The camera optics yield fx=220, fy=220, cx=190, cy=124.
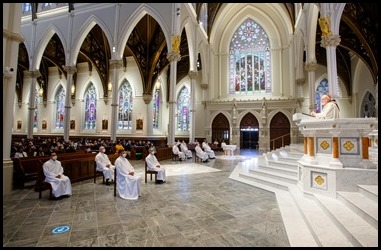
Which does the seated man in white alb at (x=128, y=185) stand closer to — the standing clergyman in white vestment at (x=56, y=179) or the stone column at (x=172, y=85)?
the standing clergyman in white vestment at (x=56, y=179)

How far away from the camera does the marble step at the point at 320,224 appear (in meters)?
3.10

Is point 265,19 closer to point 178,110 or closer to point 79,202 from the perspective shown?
point 178,110

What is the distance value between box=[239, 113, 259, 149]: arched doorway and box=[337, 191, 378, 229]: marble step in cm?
1563

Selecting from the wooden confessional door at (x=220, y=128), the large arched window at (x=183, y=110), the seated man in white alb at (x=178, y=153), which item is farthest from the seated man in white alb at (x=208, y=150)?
the large arched window at (x=183, y=110)

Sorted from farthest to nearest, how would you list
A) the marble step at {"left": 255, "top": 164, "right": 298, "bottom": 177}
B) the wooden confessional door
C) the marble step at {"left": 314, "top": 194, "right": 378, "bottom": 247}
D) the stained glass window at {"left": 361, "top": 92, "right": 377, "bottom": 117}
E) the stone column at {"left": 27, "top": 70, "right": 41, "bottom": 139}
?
the wooden confessional door
the stone column at {"left": 27, "top": 70, "right": 41, "bottom": 139}
the stained glass window at {"left": 361, "top": 92, "right": 377, "bottom": 117}
the marble step at {"left": 255, "top": 164, "right": 298, "bottom": 177}
the marble step at {"left": 314, "top": 194, "right": 378, "bottom": 247}

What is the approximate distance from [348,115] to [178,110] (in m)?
15.6

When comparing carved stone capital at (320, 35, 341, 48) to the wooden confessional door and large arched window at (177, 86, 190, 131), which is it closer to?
the wooden confessional door

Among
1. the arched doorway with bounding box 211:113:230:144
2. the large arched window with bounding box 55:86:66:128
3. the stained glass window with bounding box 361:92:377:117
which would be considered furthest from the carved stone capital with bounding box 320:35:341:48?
the large arched window with bounding box 55:86:66:128

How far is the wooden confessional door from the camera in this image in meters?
20.7

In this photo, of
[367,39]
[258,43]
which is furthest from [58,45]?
[367,39]

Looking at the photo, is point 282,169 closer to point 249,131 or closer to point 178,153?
point 178,153

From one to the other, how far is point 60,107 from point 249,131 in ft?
68.8

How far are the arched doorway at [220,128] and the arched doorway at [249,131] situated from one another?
4.41 feet

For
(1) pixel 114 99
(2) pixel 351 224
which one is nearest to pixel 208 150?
(1) pixel 114 99
